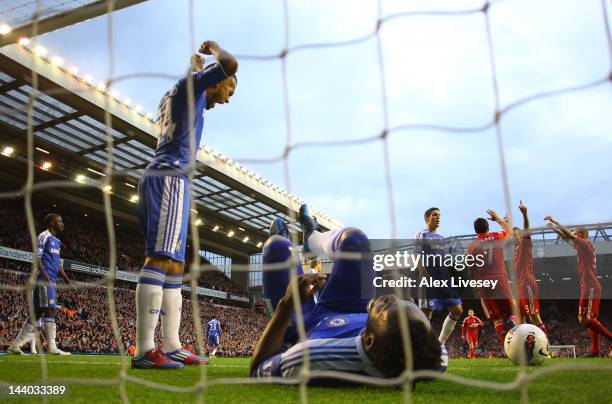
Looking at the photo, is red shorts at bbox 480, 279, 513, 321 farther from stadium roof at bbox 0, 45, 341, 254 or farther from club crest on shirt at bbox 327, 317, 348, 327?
stadium roof at bbox 0, 45, 341, 254

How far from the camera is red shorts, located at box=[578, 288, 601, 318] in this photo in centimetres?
610

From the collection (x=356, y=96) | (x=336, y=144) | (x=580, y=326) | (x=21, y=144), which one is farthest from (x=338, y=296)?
(x=580, y=326)

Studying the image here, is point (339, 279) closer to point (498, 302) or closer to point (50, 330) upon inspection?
point (498, 302)

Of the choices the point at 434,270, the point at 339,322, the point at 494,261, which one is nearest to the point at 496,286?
the point at 494,261

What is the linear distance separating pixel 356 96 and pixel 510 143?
29.7 inches

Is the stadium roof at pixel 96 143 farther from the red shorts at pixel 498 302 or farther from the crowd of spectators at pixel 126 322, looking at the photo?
the red shorts at pixel 498 302

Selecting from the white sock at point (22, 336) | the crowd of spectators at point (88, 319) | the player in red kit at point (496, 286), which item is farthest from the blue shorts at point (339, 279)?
the crowd of spectators at point (88, 319)

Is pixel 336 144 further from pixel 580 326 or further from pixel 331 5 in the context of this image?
pixel 580 326

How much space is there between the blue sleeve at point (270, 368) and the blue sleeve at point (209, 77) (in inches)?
60.0

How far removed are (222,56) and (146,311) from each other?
4.59 feet

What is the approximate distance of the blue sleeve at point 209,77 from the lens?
2811mm

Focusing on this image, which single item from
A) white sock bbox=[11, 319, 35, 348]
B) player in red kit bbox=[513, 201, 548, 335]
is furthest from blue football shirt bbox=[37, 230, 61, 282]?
player in red kit bbox=[513, 201, 548, 335]

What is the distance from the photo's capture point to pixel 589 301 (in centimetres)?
611

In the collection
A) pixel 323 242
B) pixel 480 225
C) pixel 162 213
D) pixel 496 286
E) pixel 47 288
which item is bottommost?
pixel 496 286
